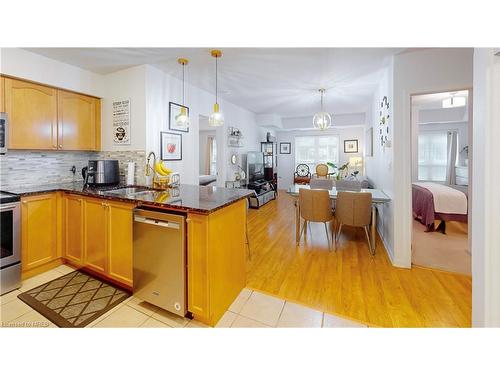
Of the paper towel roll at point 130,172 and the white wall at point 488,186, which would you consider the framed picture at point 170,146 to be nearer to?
the paper towel roll at point 130,172

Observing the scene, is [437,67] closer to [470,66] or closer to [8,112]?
[470,66]

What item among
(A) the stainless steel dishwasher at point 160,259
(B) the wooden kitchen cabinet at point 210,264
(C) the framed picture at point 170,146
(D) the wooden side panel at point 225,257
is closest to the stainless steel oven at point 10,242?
(A) the stainless steel dishwasher at point 160,259

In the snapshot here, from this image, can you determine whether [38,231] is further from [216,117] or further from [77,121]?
[216,117]

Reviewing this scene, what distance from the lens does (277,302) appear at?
188 cm

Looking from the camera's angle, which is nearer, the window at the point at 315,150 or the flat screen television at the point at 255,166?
the flat screen television at the point at 255,166

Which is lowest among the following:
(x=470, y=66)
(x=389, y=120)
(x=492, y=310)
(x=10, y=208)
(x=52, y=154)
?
(x=492, y=310)

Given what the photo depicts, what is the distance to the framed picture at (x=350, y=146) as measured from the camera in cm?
725

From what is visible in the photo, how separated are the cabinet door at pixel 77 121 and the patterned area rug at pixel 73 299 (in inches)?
59.0

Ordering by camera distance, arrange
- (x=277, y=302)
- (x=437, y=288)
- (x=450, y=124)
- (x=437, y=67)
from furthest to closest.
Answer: (x=450, y=124) < (x=437, y=67) < (x=437, y=288) < (x=277, y=302)

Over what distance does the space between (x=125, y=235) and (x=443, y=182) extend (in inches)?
284

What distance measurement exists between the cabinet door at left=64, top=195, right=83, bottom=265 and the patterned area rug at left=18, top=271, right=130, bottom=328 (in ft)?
0.72
